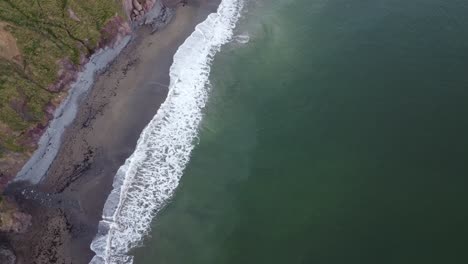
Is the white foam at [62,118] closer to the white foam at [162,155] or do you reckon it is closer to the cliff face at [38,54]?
the cliff face at [38,54]

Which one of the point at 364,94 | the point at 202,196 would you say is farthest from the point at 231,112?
the point at 364,94

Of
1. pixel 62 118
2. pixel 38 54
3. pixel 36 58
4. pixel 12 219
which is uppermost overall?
pixel 38 54

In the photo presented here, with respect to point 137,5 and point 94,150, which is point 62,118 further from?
point 137,5

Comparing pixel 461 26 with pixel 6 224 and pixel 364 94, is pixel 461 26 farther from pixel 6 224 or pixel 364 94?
pixel 6 224

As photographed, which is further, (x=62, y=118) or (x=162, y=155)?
(x=62, y=118)

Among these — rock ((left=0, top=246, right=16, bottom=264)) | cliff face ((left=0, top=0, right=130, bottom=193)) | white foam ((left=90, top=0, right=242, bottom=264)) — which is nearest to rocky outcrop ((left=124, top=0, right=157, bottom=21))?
cliff face ((left=0, top=0, right=130, bottom=193))

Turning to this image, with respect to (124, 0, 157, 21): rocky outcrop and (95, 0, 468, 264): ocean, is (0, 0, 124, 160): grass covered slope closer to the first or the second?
(124, 0, 157, 21): rocky outcrop

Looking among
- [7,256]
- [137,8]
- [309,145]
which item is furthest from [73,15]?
[309,145]

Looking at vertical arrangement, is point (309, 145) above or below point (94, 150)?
below
